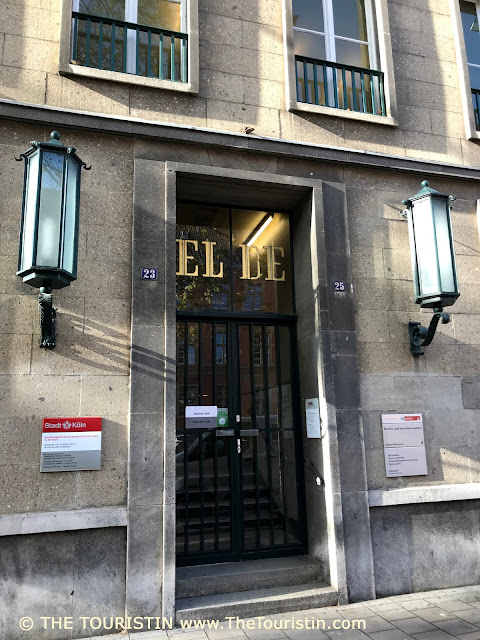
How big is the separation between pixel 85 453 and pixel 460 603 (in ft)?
13.3

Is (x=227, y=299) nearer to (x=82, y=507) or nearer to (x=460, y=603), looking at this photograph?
(x=82, y=507)

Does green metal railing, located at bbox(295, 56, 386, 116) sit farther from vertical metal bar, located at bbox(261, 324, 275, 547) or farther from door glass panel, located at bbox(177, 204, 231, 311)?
vertical metal bar, located at bbox(261, 324, 275, 547)

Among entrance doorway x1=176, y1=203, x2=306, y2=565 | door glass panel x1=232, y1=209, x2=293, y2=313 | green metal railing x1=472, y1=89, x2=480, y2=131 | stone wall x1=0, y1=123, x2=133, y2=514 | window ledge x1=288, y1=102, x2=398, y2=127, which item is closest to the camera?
stone wall x1=0, y1=123, x2=133, y2=514

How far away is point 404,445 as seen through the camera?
5605 millimetres

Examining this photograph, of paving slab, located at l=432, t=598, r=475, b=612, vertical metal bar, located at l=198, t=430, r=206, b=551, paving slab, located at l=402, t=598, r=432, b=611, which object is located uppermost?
vertical metal bar, located at l=198, t=430, r=206, b=551

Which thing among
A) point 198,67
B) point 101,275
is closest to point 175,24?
point 198,67

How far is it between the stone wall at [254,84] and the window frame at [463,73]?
68mm

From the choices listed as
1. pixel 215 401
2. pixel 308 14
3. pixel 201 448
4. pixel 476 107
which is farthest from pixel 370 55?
pixel 201 448

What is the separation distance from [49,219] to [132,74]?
2.38 metres

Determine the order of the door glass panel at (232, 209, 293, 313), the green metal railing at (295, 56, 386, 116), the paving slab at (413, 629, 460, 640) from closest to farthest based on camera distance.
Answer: the paving slab at (413, 629, 460, 640), the door glass panel at (232, 209, 293, 313), the green metal railing at (295, 56, 386, 116)

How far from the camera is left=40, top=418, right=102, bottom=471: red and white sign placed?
4605mm

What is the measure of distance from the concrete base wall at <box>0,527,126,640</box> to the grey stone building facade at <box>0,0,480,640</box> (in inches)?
0.7

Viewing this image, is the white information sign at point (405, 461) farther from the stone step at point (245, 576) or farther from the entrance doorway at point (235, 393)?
the stone step at point (245, 576)

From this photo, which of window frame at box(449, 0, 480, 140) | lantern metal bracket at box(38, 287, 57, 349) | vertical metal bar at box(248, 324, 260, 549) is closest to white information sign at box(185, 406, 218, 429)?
vertical metal bar at box(248, 324, 260, 549)
